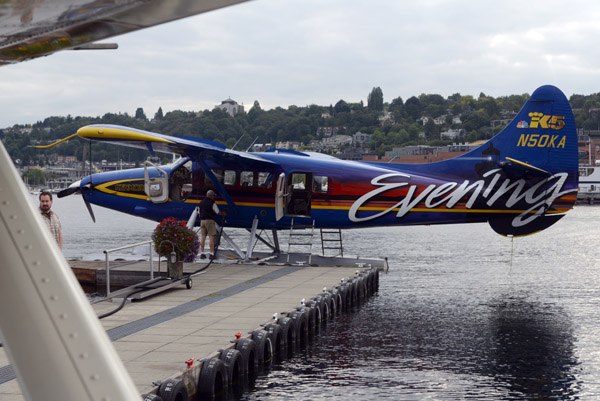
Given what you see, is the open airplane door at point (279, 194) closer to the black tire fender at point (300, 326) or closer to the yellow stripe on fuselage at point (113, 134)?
the yellow stripe on fuselage at point (113, 134)

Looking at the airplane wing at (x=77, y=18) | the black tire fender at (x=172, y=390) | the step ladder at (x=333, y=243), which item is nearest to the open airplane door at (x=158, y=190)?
the step ladder at (x=333, y=243)

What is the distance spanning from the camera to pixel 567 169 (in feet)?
60.1

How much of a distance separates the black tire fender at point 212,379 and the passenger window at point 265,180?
10022mm

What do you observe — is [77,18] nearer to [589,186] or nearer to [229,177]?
[229,177]

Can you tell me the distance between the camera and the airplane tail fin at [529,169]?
59.5 ft

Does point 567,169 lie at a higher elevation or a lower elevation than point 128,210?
higher

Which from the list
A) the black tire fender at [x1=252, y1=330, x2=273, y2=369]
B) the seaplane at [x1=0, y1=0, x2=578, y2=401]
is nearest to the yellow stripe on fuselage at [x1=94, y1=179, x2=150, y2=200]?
the seaplane at [x1=0, y1=0, x2=578, y2=401]

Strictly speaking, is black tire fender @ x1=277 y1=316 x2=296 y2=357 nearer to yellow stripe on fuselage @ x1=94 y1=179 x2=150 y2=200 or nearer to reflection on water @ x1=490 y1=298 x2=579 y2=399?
reflection on water @ x1=490 y1=298 x2=579 y2=399

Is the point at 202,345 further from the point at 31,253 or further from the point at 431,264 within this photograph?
the point at 431,264

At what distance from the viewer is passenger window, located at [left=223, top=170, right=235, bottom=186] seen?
61.7ft

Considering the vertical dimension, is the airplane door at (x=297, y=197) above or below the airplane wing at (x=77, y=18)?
below

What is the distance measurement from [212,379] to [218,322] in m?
2.53

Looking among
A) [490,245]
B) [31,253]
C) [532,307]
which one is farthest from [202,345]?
[490,245]

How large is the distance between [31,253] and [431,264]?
2385 cm
